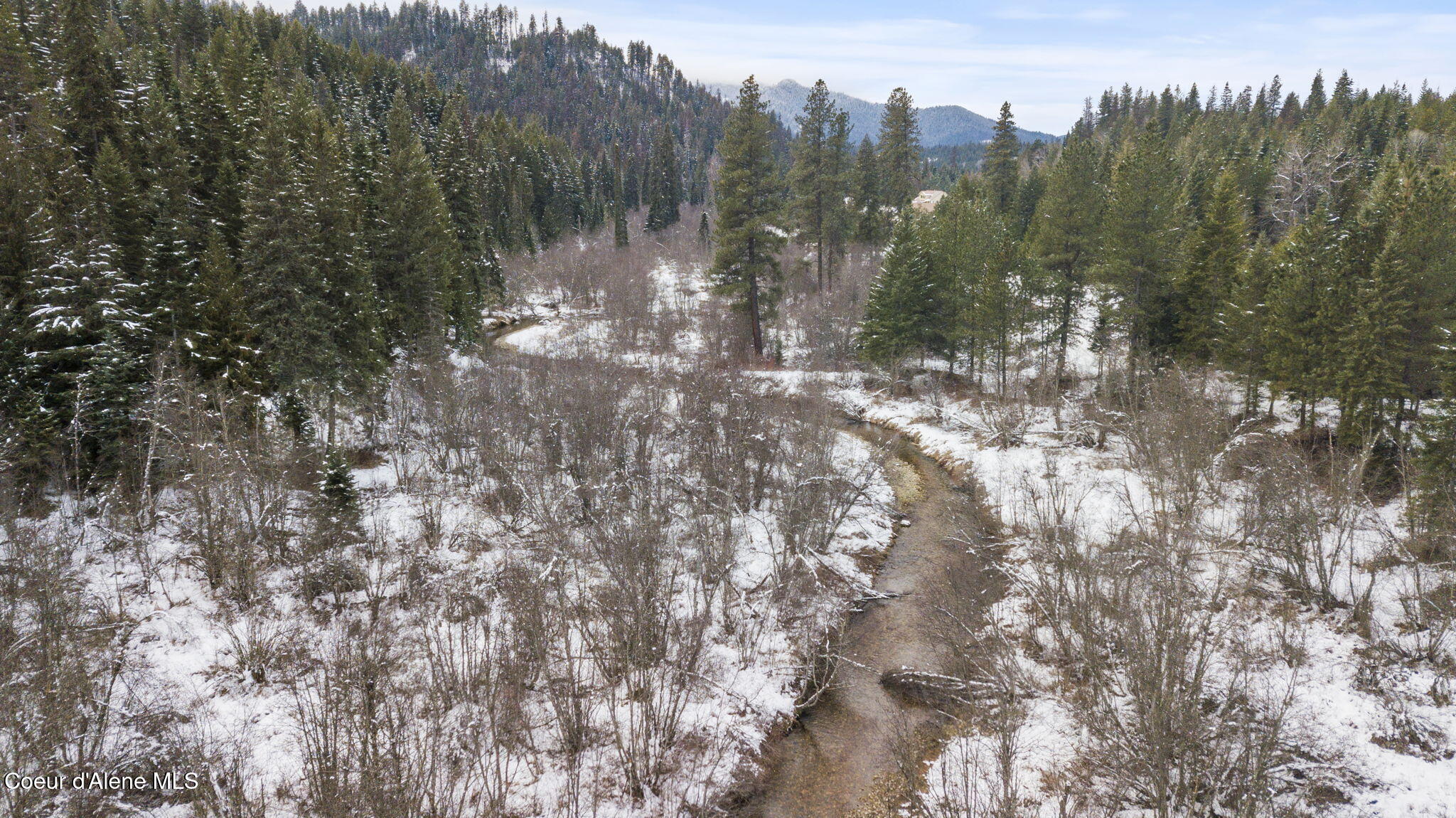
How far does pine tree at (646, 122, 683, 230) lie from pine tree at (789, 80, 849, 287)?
44389mm

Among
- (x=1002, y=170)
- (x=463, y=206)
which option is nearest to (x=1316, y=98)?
(x=1002, y=170)

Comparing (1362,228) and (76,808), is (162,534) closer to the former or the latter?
(76,808)

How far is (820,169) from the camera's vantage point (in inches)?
1806

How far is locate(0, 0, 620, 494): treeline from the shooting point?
18.7m

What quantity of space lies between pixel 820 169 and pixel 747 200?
430 inches

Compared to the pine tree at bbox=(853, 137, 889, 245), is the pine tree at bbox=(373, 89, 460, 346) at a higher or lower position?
lower

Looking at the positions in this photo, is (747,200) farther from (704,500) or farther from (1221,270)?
(1221,270)

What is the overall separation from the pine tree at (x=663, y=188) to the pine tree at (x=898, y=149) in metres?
37.1

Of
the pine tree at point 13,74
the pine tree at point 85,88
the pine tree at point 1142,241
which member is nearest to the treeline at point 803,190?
the pine tree at point 1142,241

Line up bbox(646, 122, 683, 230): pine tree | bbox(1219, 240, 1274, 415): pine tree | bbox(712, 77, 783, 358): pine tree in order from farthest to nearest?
bbox(646, 122, 683, 230): pine tree < bbox(712, 77, 783, 358): pine tree < bbox(1219, 240, 1274, 415): pine tree

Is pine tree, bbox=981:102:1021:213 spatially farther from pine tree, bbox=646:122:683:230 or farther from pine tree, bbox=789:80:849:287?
pine tree, bbox=646:122:683:230

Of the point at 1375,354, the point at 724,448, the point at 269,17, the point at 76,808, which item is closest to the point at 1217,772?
the point at 724,448

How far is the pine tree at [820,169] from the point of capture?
A: 4488 centimetres

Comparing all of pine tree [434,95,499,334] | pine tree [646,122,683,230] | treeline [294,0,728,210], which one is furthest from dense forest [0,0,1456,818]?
treeline [294,0,728,210]
